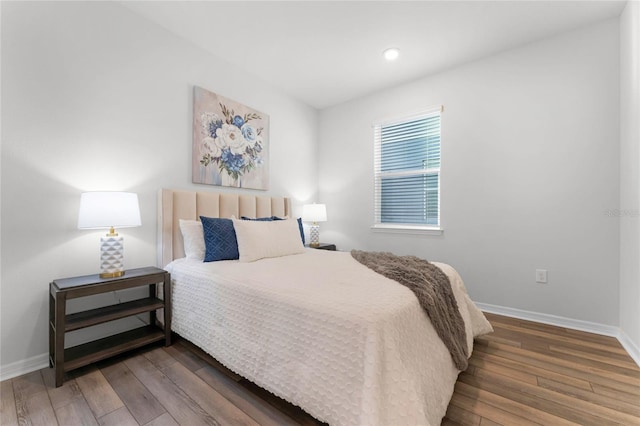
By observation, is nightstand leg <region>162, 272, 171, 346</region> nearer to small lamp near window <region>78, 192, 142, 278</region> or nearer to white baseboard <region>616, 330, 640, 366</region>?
small lamp near window <region>78, 192, 142, 278</region>

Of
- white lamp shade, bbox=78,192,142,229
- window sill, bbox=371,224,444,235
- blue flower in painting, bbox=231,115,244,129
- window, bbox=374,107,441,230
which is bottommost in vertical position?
window sill, bbox=371,224,444,235

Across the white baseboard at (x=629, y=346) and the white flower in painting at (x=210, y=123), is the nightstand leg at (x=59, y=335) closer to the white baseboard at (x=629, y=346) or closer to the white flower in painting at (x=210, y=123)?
the white flower in painting at (x=210, y=123)

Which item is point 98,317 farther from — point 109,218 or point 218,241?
point 218,241

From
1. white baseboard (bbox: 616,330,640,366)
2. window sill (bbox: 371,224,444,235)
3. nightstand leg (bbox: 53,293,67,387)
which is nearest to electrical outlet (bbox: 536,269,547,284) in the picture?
white baseboard (bbox: 616,330,640,366)

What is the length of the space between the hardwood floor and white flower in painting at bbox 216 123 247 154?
6.36 ft

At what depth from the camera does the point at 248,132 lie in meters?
3.12

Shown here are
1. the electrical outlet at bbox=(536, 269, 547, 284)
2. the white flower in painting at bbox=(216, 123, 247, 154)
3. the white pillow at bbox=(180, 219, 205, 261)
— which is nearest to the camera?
the white pillow at bbox=(180, 219, 205, 261)

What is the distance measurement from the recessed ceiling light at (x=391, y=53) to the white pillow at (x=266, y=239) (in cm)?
193

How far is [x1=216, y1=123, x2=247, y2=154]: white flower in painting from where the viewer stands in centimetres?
286

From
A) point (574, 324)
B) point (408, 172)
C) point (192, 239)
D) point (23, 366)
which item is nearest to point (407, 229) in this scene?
point (408, 172)

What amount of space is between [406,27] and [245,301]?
8.32 ft

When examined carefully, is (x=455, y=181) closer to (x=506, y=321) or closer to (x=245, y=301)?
(x=506, y=321)

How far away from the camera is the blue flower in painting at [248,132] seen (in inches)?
121

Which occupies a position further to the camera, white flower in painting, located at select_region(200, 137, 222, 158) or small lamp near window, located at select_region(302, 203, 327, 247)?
small lamp near window, located at select_region(302, 203, 327, 247)
